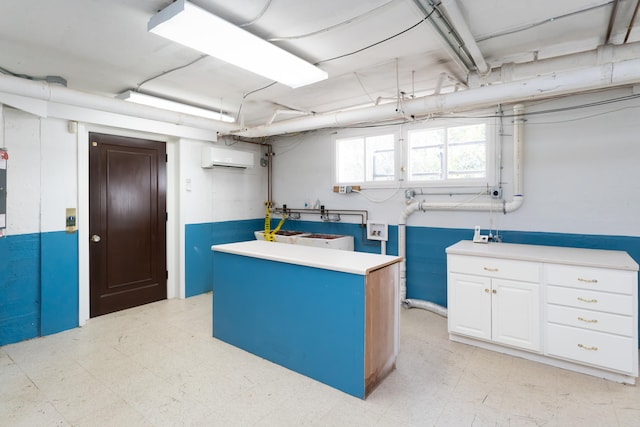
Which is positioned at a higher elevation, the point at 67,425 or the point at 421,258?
the point at 421,258

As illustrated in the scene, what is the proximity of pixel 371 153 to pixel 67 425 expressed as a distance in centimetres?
412

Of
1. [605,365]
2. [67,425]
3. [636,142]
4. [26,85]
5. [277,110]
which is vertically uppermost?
[277,110]

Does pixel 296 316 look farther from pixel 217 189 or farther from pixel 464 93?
pixel 217 189

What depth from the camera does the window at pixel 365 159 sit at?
180 inches

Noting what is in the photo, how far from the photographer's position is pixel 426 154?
13.9ft

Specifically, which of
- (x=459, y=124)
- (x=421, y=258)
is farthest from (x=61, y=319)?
(x=459, y=124)

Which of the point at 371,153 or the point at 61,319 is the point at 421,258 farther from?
the point at 61,319

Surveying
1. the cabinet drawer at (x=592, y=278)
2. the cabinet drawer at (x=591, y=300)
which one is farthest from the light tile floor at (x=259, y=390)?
the cabinet drawer at (x=592, y=278)

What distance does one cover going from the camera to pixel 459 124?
3.95m

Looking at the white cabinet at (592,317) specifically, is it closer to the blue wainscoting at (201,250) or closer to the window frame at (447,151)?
the window frame at (447,151)

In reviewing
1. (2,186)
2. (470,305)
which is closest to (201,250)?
(2,186)

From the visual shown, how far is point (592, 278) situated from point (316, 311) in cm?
214

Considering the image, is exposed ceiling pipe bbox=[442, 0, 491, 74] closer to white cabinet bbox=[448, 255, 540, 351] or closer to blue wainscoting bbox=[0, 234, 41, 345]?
white cabinet bbox=[448, 255, 540, 351]

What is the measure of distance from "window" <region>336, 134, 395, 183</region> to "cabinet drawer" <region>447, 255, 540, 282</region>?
1665 mm
